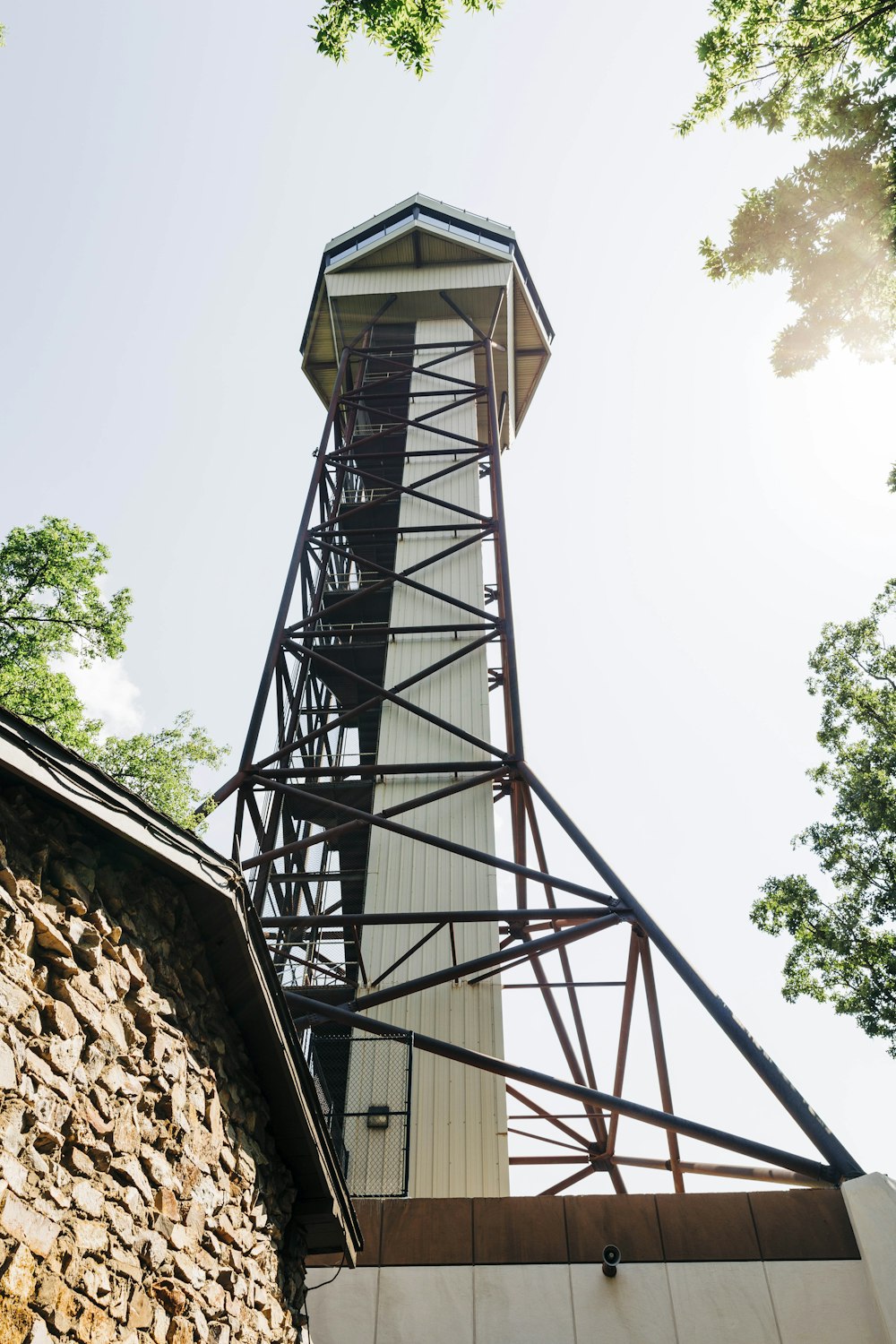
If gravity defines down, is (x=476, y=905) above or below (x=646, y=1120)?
above

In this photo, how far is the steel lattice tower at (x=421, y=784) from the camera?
8242 millimetres

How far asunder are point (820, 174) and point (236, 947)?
25.2 ft

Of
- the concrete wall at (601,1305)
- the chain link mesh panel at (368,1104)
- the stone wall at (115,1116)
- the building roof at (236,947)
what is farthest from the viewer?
the chain link mesh panel at (368,1104)

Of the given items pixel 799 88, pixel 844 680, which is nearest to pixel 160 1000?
pixel 799 88

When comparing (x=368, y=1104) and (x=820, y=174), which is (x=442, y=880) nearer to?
(x=368, y=1104)

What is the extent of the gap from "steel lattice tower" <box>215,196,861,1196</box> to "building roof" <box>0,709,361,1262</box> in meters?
2.26

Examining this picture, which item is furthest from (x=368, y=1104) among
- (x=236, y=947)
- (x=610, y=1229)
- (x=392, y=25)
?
(x=392, y=25)

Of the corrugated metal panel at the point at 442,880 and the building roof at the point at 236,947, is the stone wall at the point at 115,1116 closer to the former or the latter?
the building roof at the point at 236,947

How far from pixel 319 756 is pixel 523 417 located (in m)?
11.9

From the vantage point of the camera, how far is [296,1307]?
4.67 meters

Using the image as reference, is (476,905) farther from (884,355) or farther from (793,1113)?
(884,355)

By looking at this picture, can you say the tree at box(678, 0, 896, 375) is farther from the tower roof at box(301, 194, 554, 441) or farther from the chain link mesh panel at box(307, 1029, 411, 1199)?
Answer: the tower roof at box(301, 194, 554, 441)

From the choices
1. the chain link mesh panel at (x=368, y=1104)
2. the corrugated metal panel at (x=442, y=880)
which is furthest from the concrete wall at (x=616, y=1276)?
the corrugated metal panel at (x=442, y=880)

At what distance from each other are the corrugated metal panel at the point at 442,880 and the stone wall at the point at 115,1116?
13.7 feet
